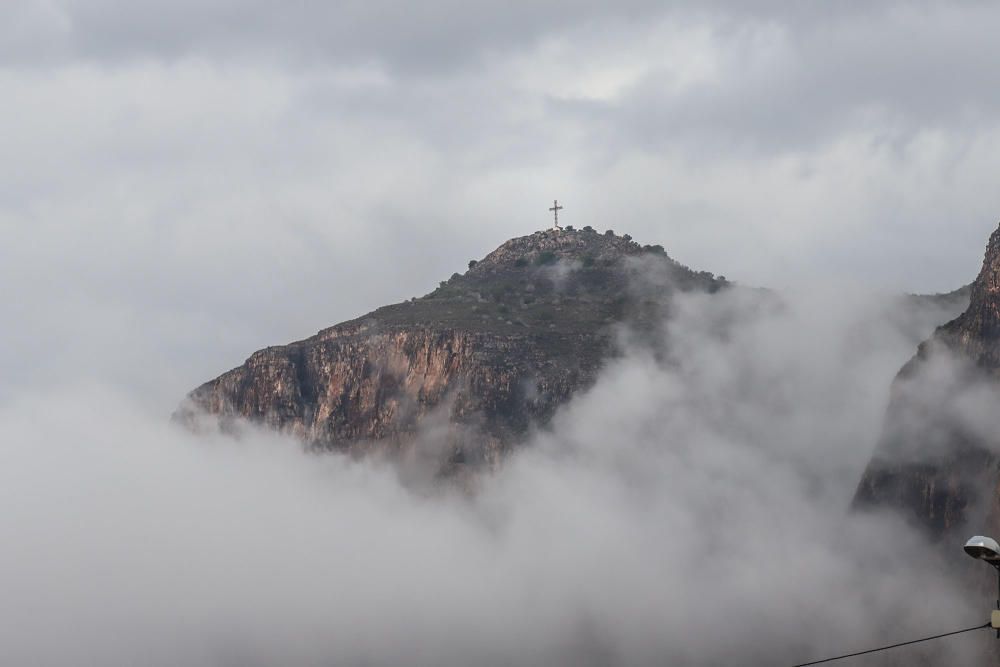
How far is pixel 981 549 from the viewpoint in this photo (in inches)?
2464

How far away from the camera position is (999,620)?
63375 mm

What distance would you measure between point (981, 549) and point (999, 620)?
2467 millimetres
